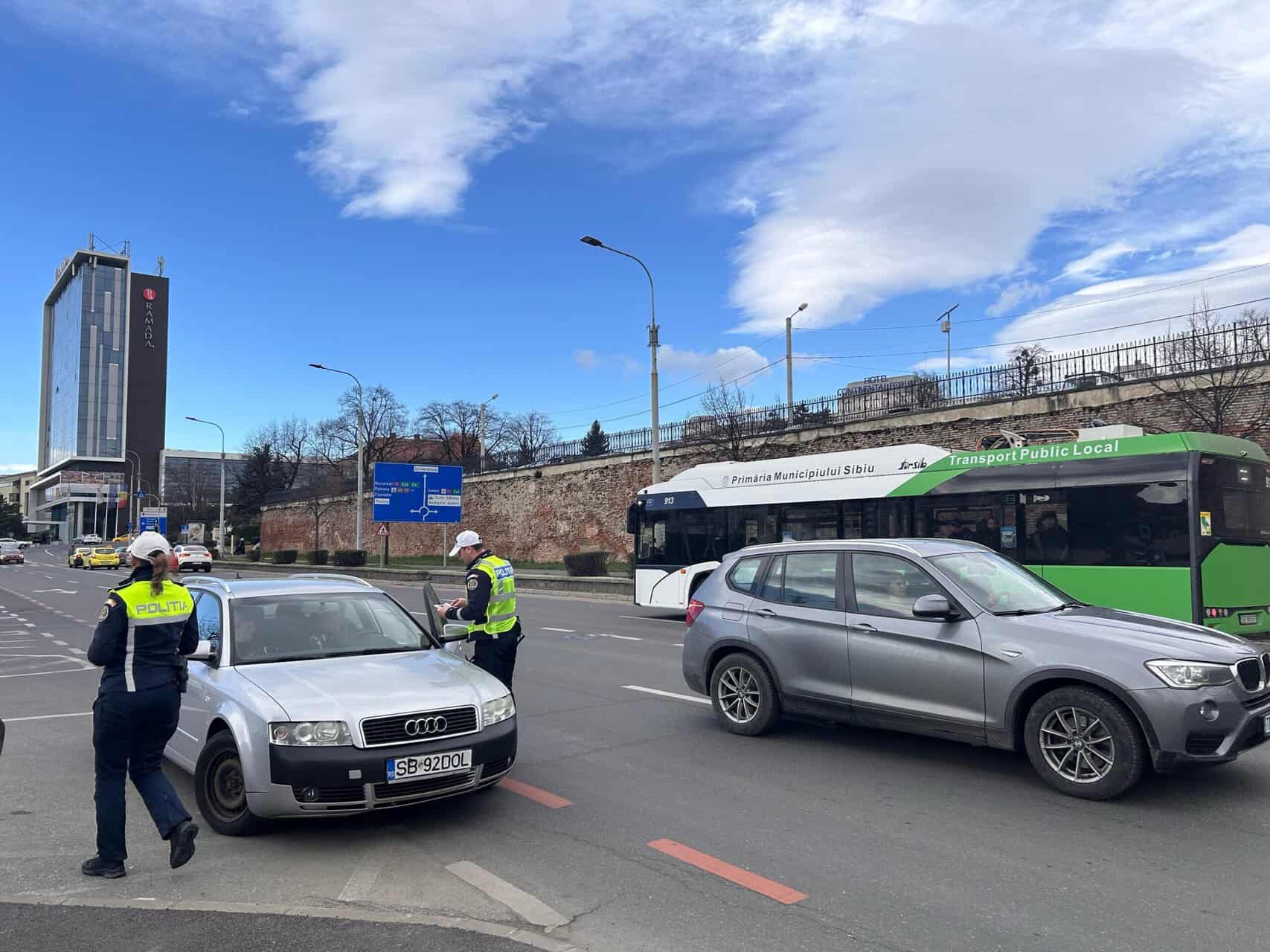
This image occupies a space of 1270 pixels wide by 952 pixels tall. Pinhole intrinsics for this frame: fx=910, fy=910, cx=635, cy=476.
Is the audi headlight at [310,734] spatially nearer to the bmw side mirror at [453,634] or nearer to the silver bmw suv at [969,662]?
the bmw side mirror at [453,634]

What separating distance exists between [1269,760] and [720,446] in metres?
26.6

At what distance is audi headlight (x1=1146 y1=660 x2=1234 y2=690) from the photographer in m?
5.40

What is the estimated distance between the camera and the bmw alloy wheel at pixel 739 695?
764cm

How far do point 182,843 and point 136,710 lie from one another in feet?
2.30

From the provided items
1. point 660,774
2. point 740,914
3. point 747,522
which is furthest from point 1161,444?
point 740,914

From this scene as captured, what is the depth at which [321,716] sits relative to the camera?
4.92m

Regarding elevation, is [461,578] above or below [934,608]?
below

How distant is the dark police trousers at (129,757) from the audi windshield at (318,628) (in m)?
1.12

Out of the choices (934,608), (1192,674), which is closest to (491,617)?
(934,608)

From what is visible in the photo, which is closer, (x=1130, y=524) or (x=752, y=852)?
(x=752, y=852)

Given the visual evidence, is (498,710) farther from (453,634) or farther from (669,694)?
(669,694)

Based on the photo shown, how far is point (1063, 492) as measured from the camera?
1284 centimetres

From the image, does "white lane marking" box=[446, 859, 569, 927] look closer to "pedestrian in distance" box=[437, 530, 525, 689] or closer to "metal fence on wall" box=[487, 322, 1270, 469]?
"pedestrian in distance" box=[437, 530, 525, 689]

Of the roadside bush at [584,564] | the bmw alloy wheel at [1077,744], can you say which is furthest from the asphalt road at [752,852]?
the roadside bush at [584,564]
